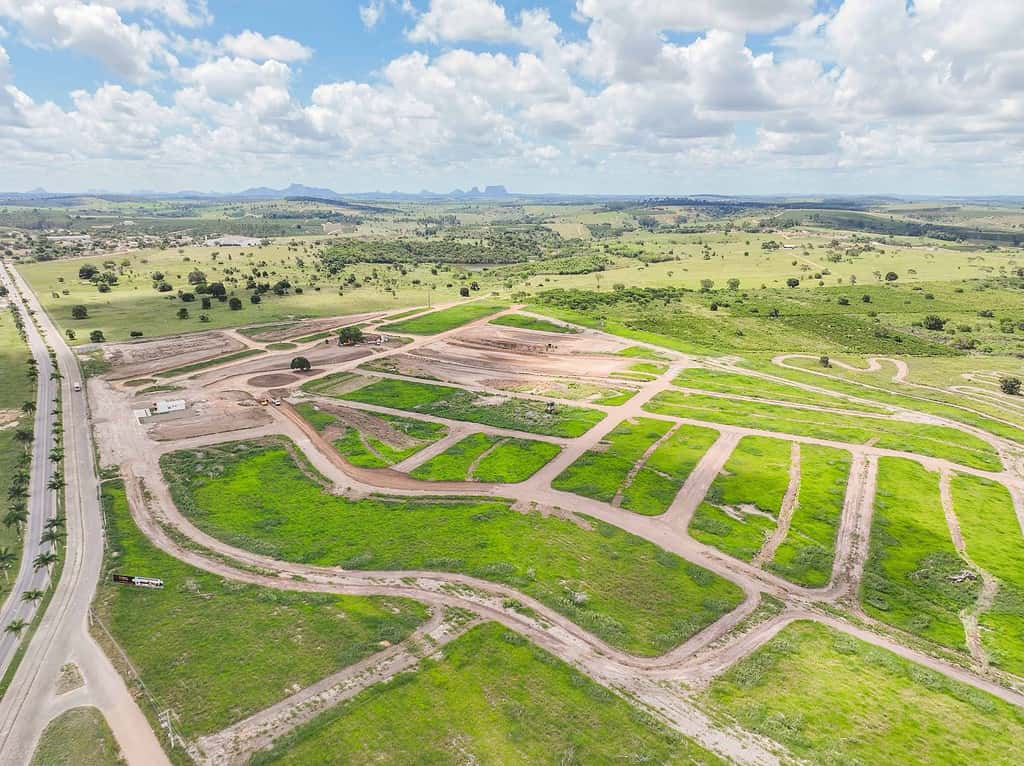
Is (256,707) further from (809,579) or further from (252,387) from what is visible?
(252,387)

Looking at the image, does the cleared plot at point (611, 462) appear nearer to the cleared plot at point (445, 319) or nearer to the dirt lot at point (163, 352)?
the cleared plot at point (445, 319)

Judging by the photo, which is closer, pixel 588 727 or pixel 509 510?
pixel 588 727

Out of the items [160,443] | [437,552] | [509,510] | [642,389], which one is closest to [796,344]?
[642,389]

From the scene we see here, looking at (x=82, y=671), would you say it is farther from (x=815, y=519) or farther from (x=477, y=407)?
(x=815, y=519)

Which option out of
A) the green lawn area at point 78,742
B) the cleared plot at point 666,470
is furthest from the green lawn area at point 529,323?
the green lawn area at point 78,742

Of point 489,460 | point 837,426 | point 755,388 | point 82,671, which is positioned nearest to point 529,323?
point 755,388

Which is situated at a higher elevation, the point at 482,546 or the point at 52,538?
the point at 52,538
